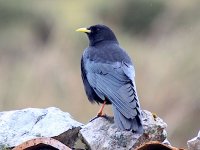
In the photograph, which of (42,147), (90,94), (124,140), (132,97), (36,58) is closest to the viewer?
(42,147)

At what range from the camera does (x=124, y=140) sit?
6.23 metres

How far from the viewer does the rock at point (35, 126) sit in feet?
20.4

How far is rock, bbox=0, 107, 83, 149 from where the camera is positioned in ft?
20.4

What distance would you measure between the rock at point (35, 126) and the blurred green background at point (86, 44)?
16.0ft

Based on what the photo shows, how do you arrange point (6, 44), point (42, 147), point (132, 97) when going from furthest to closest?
point (6, 44)
point (132, 97)
point (42, 147)

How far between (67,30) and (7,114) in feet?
28.6

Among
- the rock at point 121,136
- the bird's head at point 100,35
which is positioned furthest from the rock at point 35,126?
the bird's head at point 100,35

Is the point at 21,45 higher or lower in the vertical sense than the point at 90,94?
lower

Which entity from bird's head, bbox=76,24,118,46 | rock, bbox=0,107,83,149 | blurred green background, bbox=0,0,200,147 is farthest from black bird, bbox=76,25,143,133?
blurred green background, bbox=0,0,200,147

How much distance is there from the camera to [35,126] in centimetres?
642

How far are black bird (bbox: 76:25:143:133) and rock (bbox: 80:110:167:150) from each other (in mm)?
65

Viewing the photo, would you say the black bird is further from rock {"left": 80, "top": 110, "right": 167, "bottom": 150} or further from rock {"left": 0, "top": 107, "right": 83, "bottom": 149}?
rock {"left": 0, "top": 107, "right": 83, "bottom": 149}

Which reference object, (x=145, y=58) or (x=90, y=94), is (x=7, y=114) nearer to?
(x=90, y=94)

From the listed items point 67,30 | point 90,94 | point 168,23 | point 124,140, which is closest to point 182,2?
point 168,23
